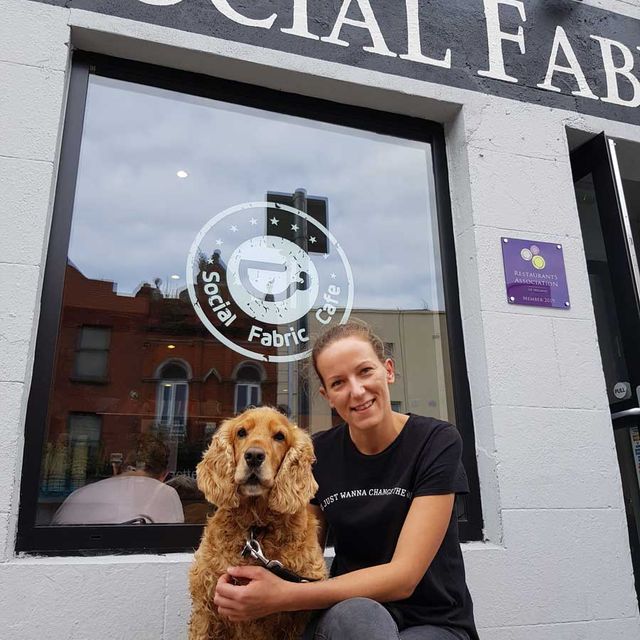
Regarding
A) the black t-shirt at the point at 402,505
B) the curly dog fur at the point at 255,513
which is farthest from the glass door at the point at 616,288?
the curly dog fur at the point at 255,513

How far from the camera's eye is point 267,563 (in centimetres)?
183

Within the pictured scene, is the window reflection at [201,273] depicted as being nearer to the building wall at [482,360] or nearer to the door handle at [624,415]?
the building wall at [482,360]

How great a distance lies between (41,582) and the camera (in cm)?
234

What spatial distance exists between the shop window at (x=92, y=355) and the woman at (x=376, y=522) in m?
1.29

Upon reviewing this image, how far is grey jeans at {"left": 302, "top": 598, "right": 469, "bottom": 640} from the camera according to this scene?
1.67 metres

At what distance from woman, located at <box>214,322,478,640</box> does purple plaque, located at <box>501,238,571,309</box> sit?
1.43 m

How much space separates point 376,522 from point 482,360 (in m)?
1.48

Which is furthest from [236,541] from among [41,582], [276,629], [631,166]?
[631,166]

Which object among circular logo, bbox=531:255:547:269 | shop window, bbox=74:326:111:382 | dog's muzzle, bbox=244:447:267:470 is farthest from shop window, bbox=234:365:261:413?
circular logo, bbox=531:255:547:269

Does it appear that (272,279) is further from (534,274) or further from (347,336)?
(534,274)

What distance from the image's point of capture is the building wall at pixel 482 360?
2.43 metres

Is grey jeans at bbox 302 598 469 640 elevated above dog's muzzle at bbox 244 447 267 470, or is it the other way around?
dog's muzzle at bbox 244 447 267 470

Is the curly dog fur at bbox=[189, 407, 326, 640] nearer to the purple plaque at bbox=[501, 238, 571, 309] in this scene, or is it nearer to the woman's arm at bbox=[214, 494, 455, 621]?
the woman's arm at bbox=[214, 494, 455, 621]

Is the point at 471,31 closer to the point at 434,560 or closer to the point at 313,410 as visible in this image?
the point at 313,410
